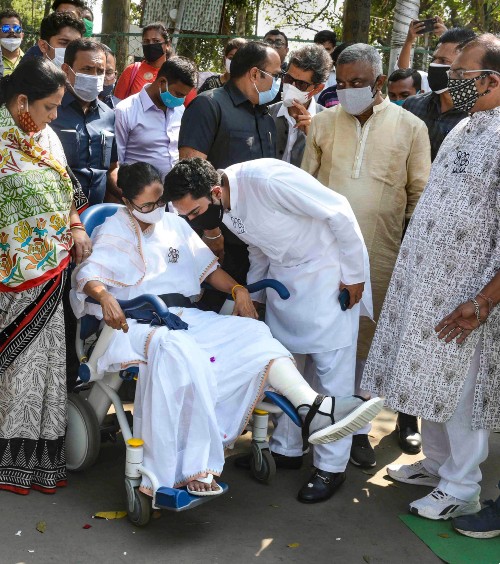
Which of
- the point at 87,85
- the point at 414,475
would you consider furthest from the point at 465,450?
the point at 87,85

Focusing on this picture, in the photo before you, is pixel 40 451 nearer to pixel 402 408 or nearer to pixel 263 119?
pixel 402 408

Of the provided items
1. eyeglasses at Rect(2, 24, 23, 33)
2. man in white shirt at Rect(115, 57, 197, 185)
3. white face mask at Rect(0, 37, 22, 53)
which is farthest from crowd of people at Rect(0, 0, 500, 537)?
eyeglasses at Rect(2, 24, 23, 33)

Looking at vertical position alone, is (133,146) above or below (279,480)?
above

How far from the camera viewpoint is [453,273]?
3803 mm

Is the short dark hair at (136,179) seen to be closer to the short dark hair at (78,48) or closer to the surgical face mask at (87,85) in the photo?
the surgical face mask at (87,85)

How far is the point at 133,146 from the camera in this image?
559 centimetres

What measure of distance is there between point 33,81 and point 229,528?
219cm

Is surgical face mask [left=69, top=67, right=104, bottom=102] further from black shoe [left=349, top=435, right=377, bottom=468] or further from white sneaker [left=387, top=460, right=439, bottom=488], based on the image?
white sneaker [left=387, top=460, right=439, bottom=488]

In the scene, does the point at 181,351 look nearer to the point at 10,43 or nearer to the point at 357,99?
the point at 357,99

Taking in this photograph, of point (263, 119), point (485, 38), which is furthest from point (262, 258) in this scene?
point (485, 38)

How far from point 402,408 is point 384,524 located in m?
0.55

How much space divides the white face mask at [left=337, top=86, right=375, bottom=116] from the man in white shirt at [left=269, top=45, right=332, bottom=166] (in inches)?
12.4

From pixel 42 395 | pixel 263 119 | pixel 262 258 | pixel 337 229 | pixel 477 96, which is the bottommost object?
pixel 42 395

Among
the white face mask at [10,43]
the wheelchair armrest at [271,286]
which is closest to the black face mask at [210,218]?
the wheelchair armrest at [271,286]
